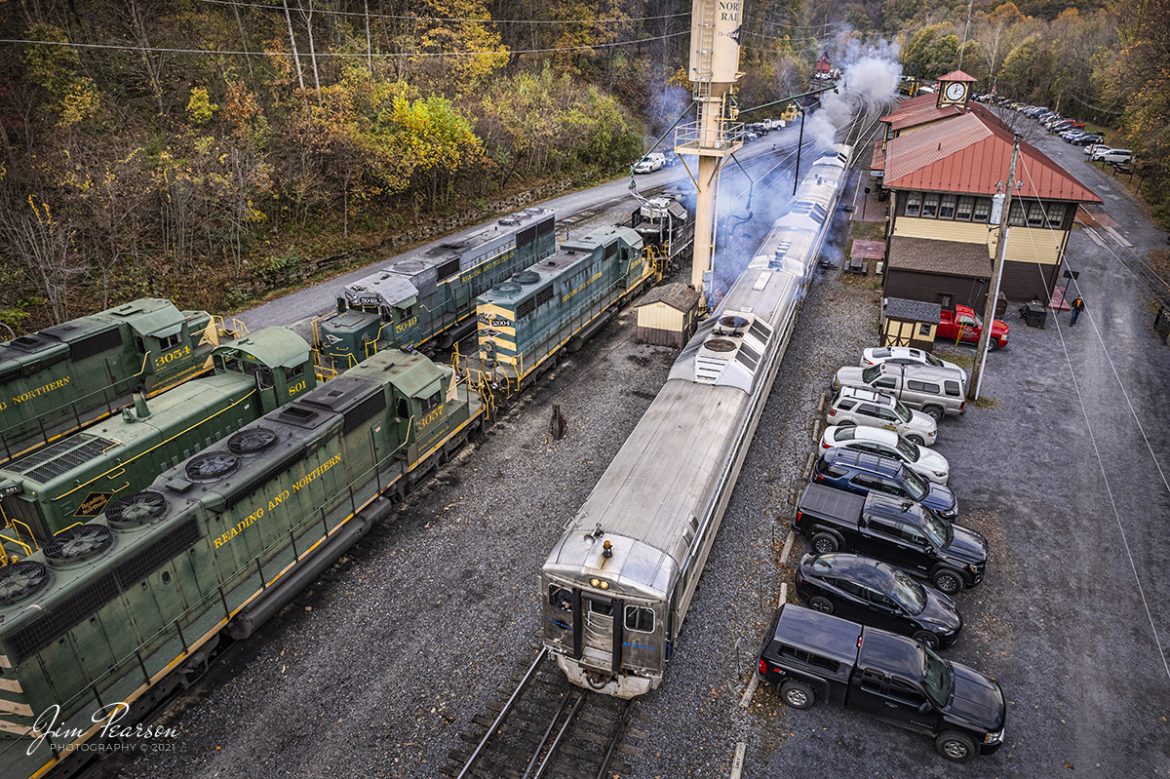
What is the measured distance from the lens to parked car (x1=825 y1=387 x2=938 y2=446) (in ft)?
73.9

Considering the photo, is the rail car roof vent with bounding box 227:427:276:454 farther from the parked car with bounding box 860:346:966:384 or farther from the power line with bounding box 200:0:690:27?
the power line with bounding box 200:0:690:27

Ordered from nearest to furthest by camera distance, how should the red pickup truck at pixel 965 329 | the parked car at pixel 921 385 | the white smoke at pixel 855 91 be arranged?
the parked car at pixel 921 385
the red pickup truck at pixel 965 329
the white smoke at pixel 855 91

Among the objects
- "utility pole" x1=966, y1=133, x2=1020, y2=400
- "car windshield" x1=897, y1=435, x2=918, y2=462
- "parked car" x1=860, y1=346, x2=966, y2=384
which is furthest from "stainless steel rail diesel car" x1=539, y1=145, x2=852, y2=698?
"utility pole" x1=966, y1=133, x2=1020, y2=400

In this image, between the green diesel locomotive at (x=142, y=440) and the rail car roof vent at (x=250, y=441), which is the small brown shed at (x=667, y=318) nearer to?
the green diesel locomotive at (x=142, y=440)

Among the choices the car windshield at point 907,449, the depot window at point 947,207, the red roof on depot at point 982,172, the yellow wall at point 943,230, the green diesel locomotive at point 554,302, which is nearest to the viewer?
the car windshield at point 907,449

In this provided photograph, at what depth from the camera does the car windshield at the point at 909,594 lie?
49.1ft

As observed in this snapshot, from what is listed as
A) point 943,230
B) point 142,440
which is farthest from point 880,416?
point 142,440

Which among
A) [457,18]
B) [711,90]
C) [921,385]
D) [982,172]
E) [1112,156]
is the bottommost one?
[921,385]

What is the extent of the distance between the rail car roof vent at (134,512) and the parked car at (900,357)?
24019 millimetres

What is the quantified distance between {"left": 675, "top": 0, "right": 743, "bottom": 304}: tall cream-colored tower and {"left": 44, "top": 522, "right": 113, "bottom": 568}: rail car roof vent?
24.3 metres

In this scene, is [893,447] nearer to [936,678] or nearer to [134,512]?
[936,678]

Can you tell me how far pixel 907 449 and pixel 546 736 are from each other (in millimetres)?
14655

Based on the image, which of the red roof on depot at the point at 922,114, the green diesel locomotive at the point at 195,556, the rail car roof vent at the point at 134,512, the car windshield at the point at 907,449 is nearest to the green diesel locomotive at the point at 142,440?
the green diesel locomotive at the point at 195,556

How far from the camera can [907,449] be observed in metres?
21.1
